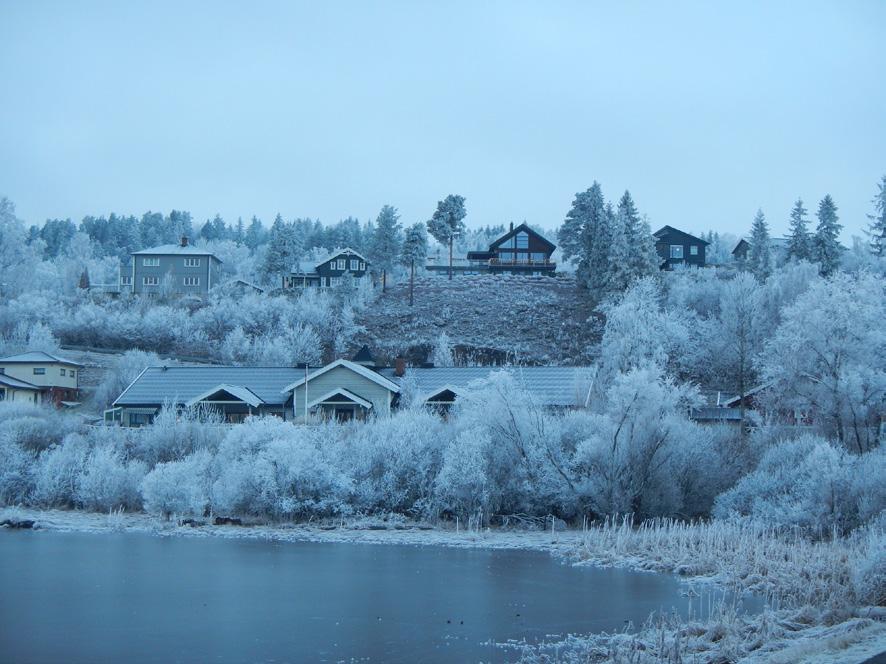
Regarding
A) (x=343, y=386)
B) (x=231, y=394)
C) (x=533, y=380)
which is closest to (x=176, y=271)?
(x=231, y=394)

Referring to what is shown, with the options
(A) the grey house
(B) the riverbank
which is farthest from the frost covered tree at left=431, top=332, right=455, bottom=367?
(A) the grey house

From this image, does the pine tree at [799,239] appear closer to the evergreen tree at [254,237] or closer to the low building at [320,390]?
the low building at [320,390]

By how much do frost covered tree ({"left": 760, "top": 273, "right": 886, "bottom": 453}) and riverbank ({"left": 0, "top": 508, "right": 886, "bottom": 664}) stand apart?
862 cm

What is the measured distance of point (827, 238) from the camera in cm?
6925

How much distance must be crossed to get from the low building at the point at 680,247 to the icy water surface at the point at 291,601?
60.0 m

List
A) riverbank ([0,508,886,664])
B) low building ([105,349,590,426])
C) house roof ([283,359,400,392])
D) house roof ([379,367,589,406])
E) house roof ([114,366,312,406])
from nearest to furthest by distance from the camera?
riverbank ([0,508,886,664])
house roof ([379,367,589,406])
low building ([105,349,590,426])
house roof ([283,359,400,392])
house roof ([114,366,312,406])

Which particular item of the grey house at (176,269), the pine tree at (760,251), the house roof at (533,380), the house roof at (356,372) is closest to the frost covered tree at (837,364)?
the house roof at (533,380)

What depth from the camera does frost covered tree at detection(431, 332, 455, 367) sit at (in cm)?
6075

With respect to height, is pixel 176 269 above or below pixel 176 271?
above

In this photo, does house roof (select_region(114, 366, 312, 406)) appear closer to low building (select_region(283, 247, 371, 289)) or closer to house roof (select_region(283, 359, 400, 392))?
house roof (select_region(283, 359, 400, 392))

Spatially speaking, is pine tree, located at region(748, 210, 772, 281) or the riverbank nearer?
the riverbank

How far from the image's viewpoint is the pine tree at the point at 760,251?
71.7 meters

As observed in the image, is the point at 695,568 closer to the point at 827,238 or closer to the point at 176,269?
the point at 827,238

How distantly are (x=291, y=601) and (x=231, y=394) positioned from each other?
26.9 m
